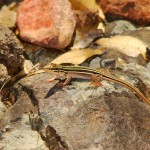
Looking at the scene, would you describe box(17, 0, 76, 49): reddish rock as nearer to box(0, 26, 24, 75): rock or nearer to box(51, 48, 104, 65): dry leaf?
box(51, 48, 104, 65): dry leaf

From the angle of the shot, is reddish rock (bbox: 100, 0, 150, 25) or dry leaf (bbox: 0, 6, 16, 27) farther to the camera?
reddish rock (bbox: 100, 0, 150, 25)

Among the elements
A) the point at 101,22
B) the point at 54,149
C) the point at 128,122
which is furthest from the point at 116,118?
the point at 101,22

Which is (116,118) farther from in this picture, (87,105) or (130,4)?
(130,4)

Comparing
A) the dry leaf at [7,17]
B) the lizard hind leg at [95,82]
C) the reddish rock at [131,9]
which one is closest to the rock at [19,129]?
the lizard hind leg at [95,82]

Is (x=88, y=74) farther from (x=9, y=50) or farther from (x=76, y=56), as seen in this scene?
(x=9, y=50)

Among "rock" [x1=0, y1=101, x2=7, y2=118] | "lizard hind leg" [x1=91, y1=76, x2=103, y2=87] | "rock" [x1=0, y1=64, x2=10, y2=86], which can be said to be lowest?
"rock" [x1=0, y1=101, x2=7, y2=118]

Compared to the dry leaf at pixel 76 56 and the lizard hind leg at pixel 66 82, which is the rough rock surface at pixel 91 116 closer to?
the lizard hind leg at pixel 66 82

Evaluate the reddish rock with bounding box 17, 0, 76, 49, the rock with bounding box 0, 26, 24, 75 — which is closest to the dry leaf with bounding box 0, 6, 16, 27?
the reddish rock with bounding box 17, 0, 76, 49
